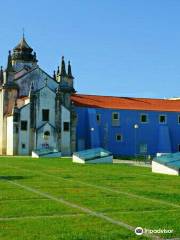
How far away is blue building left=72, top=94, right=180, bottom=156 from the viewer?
61.1m

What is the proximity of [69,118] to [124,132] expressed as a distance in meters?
7.53

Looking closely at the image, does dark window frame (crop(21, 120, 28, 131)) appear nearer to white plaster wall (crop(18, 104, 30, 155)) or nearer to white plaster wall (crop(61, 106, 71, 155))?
white plaster wall (crop(18, 104, 30, 155))

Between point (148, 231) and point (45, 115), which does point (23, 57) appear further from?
point (148, 231)

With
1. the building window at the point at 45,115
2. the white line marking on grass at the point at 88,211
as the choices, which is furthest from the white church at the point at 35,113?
the white line marking on grass at the point at 88,211

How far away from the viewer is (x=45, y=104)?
5831 cm

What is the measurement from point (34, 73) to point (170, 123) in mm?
18493

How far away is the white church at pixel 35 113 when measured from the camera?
56.7 metres

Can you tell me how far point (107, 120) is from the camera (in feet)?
203

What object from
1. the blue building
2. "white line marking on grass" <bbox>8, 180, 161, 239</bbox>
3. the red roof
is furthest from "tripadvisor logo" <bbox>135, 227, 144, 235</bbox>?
the red roof

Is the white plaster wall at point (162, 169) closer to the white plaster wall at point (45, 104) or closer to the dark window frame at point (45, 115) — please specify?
the white plaster wall at point (45, 104)

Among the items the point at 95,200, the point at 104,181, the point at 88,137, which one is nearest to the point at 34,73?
the point at 88,137

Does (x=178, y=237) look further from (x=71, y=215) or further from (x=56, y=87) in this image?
(x=56, y=87)

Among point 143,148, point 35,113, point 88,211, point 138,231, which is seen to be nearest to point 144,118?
point 143,148

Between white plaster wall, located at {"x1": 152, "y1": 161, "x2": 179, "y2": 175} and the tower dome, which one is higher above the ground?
the tower dome
